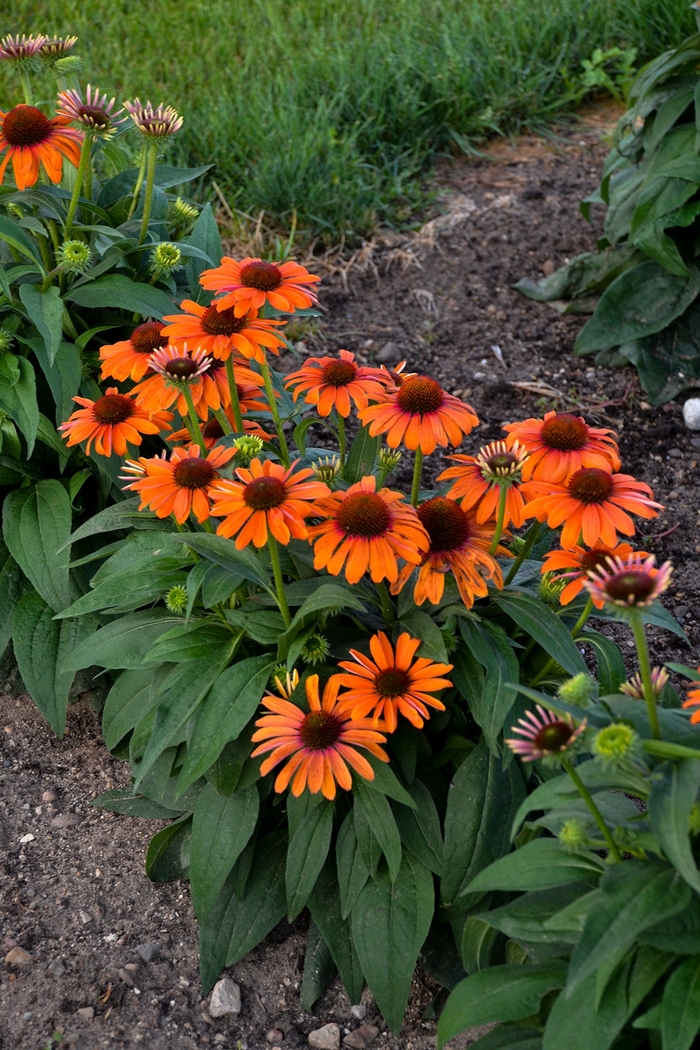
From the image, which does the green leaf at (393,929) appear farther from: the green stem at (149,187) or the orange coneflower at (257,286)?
the green stem at (149,187)

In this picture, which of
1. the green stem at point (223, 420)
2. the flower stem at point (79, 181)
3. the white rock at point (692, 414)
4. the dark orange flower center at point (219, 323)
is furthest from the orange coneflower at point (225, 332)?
the white rock at point (692, 414)

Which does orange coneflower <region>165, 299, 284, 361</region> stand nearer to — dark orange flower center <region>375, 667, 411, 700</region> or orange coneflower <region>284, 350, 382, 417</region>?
orange coneflower <region>284, 350, 382, 417</region>

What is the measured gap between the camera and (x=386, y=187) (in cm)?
466

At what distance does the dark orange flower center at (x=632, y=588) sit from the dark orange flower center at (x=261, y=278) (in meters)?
0.99

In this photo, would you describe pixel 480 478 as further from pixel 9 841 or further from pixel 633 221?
pixel 633 221

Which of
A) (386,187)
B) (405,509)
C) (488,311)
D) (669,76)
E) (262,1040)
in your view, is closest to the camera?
(405,509)

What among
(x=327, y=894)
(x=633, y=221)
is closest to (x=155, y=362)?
(x=327, y=894)

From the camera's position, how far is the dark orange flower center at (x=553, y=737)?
5.07 ft

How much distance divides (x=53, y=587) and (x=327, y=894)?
0.92 m

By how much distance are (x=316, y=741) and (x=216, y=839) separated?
1.22 ft

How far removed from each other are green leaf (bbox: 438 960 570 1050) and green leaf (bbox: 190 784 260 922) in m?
0.50

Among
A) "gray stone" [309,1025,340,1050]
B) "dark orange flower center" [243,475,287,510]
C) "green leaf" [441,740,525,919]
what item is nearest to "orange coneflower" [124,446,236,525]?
"dark orange flower center" [243,475,287,510]

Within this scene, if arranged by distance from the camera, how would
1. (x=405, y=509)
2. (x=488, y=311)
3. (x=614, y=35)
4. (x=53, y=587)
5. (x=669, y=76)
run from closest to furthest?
(x=405, y=509) → (x=53, y=587) → (x=669, y=76) → (x=488, y=311) → (x=614, y=35)

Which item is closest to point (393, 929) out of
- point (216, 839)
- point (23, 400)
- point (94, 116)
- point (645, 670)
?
point (216, 839)
